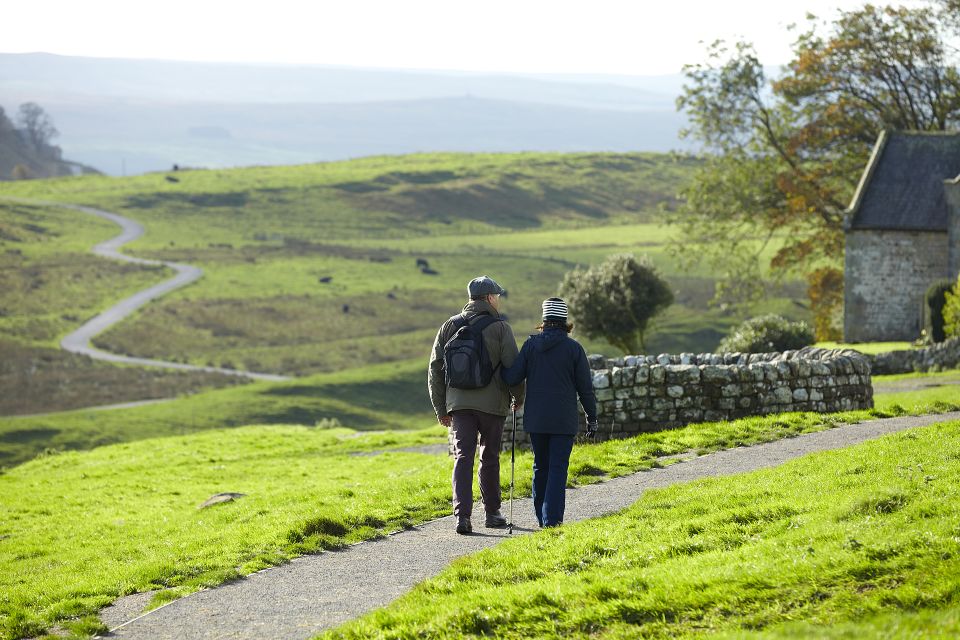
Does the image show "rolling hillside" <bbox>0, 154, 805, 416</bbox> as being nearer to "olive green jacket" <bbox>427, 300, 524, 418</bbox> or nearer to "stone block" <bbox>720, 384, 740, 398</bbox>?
"stone block" <bbox>720, 384, 740, 398</bbox>

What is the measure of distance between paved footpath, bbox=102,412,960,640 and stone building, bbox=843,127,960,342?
37.9m

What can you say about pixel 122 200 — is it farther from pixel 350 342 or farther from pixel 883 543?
pixel 883 543

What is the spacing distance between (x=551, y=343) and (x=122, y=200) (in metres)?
154

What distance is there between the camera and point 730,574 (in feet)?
32.1

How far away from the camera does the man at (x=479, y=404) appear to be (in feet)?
44.7

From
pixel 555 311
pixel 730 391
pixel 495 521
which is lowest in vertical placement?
pixel 495 521

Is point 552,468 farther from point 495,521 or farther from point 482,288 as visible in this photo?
point 482,288

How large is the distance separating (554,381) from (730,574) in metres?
3.93

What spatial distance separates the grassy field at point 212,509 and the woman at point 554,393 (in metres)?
2.51

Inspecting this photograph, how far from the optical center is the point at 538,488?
45.1 feet

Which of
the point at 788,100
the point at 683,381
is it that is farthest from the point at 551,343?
the point at 788,100

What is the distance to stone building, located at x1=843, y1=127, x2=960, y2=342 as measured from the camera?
51.6 meters

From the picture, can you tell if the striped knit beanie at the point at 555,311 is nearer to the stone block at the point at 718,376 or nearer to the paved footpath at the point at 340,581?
the paved footpath at the point at 340,581

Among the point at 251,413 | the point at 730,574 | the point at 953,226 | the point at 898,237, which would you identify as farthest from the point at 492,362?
the point at 251,413
